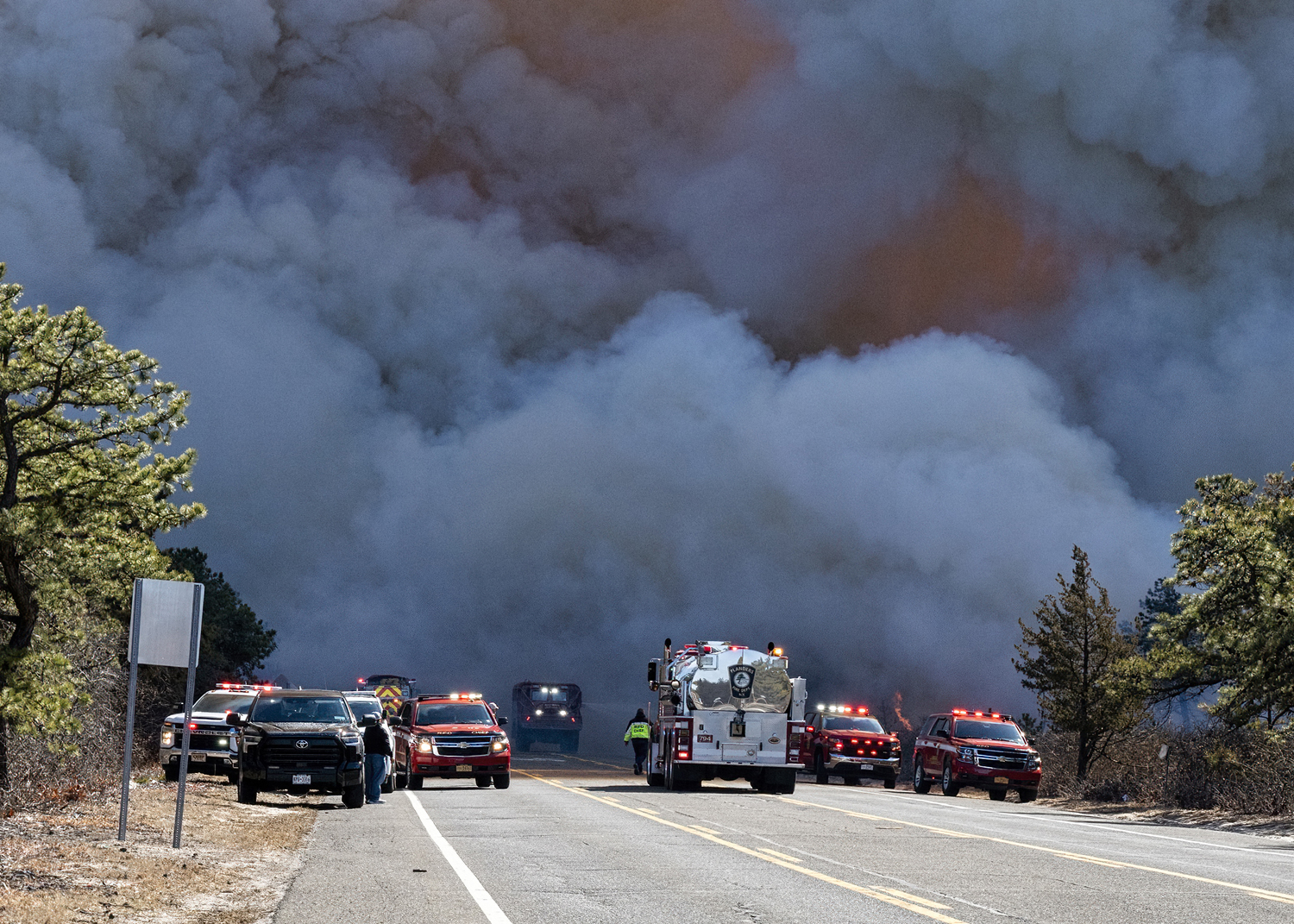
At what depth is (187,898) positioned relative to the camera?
11.7 meters

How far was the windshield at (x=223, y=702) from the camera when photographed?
29156 mm

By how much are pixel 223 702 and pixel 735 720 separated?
35.7 feet

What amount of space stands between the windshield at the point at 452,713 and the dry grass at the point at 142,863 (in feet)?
33.3

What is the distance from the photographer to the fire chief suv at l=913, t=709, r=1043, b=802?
34625 mm

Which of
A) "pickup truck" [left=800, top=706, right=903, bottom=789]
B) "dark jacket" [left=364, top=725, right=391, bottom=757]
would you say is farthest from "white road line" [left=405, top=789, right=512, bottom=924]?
"pickup truck" [left=800, top=706, right=903, bottom=789]

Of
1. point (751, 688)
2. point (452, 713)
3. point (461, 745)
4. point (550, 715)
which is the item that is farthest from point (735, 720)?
point (550, 715)

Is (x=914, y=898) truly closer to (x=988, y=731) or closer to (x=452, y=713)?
(x=452, y=713)

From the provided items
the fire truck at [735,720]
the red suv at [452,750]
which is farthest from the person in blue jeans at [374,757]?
the fire truck at [735,720]

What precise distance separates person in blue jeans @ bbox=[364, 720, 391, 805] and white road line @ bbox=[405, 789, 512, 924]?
13.2 feet

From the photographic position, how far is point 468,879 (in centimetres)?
1303

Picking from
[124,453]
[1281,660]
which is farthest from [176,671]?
[1281,660]

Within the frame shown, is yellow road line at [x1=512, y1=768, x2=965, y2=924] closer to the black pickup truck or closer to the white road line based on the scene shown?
the white road line

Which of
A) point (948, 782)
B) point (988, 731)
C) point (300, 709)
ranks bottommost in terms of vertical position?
point (948, 782)

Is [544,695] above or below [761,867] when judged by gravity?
above
